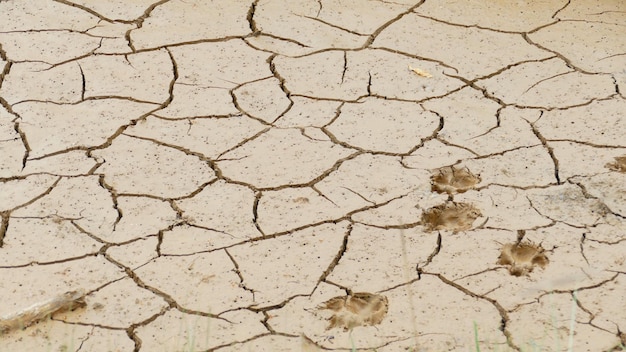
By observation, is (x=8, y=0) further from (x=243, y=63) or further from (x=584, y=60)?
(x=584, y=60)

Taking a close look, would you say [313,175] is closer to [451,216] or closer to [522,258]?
[451,216]

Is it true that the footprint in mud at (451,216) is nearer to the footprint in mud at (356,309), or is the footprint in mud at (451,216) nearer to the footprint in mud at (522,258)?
the footprint in mud at (522,258)

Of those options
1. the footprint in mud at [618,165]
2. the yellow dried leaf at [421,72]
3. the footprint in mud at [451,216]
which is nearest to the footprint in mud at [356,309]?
the footprint in mud at [451,216]

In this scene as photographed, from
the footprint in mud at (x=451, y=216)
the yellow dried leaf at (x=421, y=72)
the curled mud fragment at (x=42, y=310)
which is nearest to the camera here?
the curled mud fragment at (x=42, y=310)

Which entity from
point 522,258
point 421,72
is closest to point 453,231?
point 522,258

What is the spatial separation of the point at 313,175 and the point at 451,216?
1.84 feet

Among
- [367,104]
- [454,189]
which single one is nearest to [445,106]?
[367,104]

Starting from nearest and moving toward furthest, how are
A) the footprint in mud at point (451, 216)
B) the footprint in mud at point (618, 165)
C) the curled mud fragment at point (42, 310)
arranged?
the curled mud fragment at point (42, 310) < the footprint in mud at point (451, 216) < the footprint in mud at point (618, 165)

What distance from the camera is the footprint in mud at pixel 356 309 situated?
11.8ft

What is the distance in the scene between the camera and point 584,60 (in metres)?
5.08

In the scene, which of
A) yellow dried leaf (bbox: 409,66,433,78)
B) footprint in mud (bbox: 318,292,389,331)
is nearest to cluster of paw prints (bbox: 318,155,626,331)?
footprint in mud (bbox: 318,292,389,331)

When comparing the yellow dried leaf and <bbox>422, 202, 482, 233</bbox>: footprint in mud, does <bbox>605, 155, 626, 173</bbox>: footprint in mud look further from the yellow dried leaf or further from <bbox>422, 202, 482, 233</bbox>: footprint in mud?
the yellow dried leaf

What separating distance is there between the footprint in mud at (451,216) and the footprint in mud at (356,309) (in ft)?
1.48

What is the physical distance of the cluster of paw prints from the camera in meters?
3.63
